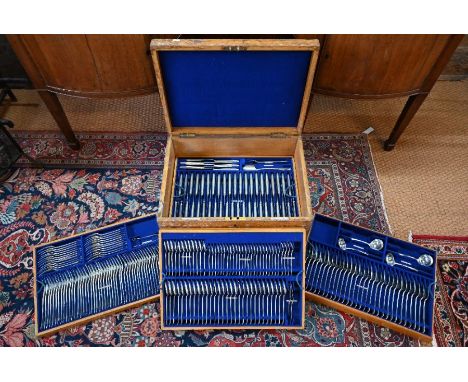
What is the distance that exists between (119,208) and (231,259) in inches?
38.1

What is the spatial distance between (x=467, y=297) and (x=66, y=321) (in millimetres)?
2206

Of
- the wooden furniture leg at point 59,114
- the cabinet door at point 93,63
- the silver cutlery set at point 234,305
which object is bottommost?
the silver cutlery set at point 234,305

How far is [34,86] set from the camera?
2.17 m

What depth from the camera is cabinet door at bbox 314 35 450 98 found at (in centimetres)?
184

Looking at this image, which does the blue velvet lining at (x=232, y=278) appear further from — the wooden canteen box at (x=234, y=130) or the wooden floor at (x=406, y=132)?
the wooden floor at (x=406, y=132)

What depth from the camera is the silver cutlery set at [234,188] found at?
6.31ft

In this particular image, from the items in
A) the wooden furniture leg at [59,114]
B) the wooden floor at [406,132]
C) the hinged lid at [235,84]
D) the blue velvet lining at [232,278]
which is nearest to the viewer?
the hinged lid at [235,84]

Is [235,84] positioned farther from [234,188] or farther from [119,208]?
[119,208]

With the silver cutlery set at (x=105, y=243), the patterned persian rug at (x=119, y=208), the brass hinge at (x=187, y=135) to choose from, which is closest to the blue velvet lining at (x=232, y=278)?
the patterned persian rug at (x=119, y=208)

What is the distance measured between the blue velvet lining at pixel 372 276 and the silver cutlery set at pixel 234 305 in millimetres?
213

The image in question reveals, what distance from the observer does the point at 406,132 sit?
9.30 ft

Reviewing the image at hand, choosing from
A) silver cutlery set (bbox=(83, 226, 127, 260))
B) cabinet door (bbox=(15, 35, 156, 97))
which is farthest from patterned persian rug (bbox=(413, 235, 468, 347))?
cabinet door (bbox=(15, 35, 156, 97))

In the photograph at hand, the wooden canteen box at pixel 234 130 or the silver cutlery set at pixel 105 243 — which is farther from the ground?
the wooden canteen box at pixel 234 130

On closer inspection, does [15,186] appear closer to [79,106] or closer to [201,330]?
[79,106]
